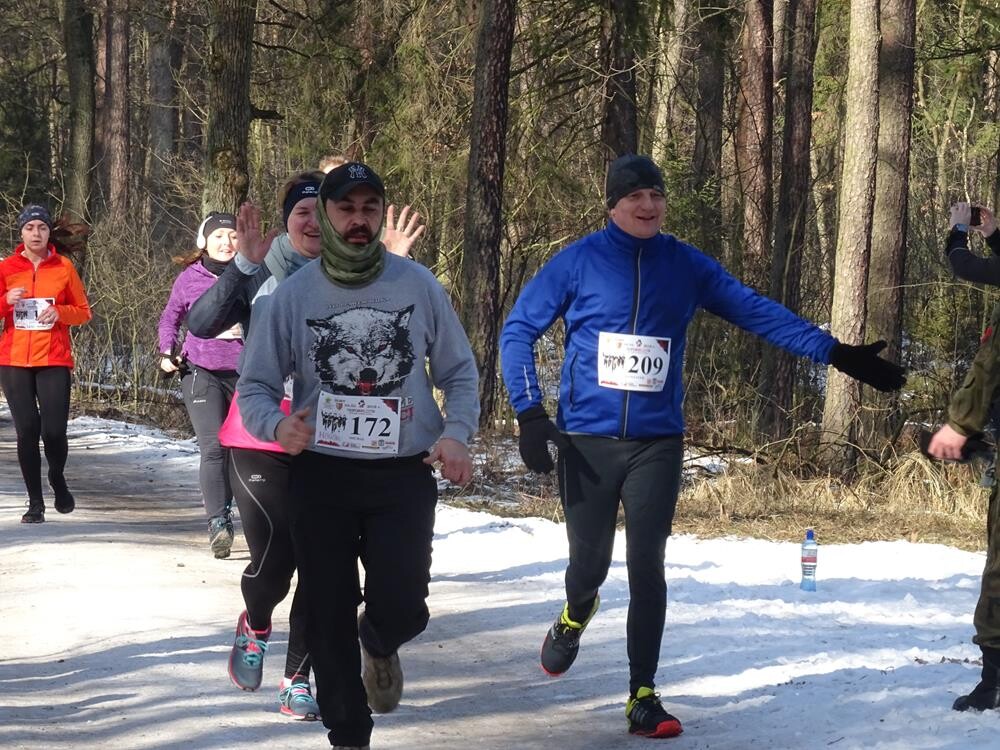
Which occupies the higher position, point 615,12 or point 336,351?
point 615,12

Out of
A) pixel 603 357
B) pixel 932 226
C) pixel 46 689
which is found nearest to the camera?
pixel 603 357

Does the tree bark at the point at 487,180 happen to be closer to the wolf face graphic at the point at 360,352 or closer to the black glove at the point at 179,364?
the black glove at the point at 179,364

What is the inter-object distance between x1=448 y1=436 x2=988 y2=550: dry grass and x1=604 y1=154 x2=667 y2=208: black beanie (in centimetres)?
548

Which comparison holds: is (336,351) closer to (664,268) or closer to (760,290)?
(664,268)

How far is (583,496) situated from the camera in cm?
591

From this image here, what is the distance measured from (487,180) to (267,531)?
10.3 metres

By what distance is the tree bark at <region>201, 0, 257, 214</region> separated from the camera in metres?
15.6

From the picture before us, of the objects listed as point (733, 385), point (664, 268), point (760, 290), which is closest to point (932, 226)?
point (733, 385)

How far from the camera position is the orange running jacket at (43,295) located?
414 inches

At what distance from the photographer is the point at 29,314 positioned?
34.3 ft

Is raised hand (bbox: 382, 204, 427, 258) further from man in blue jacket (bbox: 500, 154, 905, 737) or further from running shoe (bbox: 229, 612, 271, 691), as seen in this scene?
running shoe (bbox: 229, 612, 271, 691)

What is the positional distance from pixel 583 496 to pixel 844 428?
8981 millimetres

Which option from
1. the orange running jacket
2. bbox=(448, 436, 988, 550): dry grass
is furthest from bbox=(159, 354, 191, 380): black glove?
bbox=(448, 436, 988, 550): dry grass

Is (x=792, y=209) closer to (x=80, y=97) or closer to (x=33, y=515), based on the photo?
(x=33, y=515)
